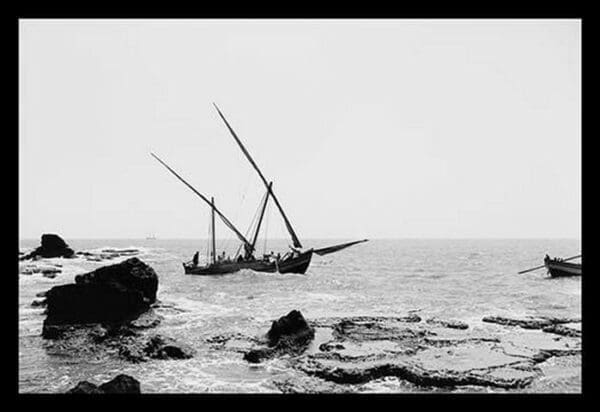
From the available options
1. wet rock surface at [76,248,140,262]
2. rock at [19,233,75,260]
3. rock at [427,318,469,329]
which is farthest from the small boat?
rock at [19,233,75,260]

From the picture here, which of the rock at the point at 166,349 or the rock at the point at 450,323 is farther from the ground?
the rock at the point at 166,349

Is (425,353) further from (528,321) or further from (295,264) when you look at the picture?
(295,264)

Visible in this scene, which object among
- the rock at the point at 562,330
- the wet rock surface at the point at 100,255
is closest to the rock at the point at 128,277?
the rock at the point at 562,330

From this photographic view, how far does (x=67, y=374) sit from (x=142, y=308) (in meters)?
12.0

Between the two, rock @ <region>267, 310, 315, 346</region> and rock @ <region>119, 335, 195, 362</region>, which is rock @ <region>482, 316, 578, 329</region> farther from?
rock @ <region>119, 335, 195, 362</region>

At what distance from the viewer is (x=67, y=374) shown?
15.7 m

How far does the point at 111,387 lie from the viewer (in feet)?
37.9

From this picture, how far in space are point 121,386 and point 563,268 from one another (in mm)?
56598

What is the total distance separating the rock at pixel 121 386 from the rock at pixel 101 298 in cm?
1192

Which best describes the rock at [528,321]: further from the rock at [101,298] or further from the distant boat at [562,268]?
the distant boat at [562,268]

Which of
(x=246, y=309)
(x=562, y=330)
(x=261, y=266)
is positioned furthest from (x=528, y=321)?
(x=261, y=266)

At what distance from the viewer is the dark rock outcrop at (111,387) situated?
442 inches
